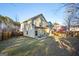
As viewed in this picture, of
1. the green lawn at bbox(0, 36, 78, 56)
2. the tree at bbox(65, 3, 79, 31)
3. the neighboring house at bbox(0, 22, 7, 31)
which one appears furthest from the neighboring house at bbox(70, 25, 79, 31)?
the neighboring house at bbox(0, 22, 7, 31)

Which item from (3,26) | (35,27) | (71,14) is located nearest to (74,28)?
(71,14)

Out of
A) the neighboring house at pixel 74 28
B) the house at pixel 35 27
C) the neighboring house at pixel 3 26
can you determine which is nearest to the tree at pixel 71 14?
the neighboring house at pixel 74 28

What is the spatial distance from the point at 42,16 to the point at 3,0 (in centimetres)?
41

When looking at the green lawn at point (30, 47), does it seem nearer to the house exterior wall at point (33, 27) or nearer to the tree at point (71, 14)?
the house exterior wall at point (33, 27)

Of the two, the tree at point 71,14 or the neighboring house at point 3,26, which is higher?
the tree at point 71,14

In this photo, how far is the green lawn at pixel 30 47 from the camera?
64.8 inches

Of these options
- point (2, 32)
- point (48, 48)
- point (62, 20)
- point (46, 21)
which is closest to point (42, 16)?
point (46, 21)

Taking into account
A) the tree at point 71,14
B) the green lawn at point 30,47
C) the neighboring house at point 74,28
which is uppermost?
the tree at point 71,14

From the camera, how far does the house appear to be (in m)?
1.68

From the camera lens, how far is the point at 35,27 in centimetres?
170

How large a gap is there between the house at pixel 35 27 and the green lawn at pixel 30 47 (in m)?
0.06

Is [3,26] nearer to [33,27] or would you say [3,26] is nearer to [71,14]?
[33,27]

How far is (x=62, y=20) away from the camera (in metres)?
1.66

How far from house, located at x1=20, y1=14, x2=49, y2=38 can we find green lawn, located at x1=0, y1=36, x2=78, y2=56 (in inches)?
2.4
